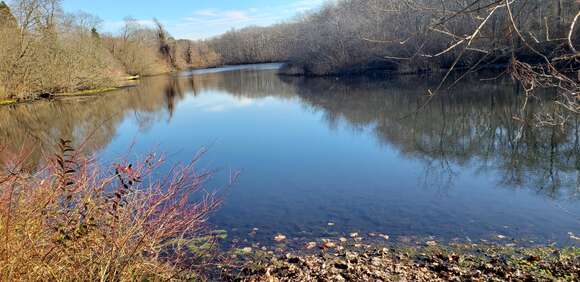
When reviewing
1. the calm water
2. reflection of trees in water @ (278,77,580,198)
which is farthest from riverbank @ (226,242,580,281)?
reflection of trees in water @ (278,77,580,198)

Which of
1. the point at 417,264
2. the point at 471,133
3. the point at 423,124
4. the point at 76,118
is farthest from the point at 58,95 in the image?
the point at 417,264

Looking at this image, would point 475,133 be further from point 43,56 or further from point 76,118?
point 43,56

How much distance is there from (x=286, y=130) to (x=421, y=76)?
61.5 feet

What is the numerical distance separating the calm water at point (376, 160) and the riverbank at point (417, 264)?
1.72 feet

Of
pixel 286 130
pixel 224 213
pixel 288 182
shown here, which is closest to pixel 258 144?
pixel 286 130

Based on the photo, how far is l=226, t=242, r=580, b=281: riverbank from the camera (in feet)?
14.9

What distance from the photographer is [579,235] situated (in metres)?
5.69

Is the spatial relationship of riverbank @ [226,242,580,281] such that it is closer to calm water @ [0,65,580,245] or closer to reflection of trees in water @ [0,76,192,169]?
calm water @ [0,65,580,245]

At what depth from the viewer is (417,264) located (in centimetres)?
497

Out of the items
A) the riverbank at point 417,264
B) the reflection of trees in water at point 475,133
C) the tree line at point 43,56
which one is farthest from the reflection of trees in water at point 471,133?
the tree line at point 43,56

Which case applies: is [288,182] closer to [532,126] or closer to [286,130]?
[286,130]

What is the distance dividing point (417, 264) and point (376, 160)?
5.53 m

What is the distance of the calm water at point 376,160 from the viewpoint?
6.57m

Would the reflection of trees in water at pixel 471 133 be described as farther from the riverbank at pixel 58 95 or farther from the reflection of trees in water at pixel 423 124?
the riverbank at pixel 58 95
